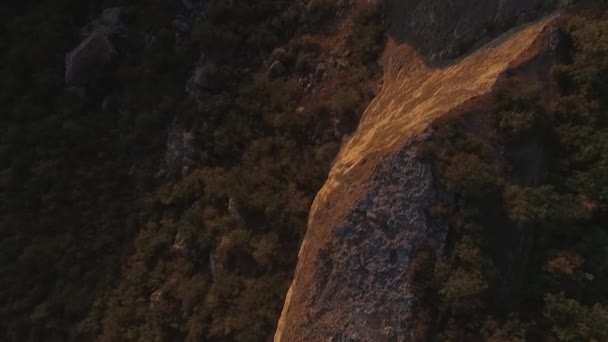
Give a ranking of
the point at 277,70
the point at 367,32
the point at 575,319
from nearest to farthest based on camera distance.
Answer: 1. the point at 575,319
2. the point at 367,32
3. the point at 277,70

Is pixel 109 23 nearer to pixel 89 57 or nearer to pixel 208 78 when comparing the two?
pixel 89 57

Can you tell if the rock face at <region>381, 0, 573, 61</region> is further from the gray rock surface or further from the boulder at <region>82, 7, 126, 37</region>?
the boulder at <region>82, 7, 126, 37</region>

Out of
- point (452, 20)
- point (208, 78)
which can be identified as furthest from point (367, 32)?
point (208, 78)

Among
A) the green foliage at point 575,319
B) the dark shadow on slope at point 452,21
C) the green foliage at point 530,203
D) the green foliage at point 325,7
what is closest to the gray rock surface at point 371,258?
the green foliage at point 530,203

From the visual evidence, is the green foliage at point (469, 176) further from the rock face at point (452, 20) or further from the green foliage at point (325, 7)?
the green foliage at point (325, 7)

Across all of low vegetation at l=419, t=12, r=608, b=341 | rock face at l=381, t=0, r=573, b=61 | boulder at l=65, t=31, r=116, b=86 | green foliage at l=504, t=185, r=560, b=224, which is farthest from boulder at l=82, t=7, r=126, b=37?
green foliage at l=504, t=185, r=560, b=224

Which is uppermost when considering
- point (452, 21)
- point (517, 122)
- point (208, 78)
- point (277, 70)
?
point (208, 78)

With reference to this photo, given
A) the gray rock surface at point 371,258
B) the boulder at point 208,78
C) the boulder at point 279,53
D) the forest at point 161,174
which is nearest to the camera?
the gray rock surface at point 371,258
